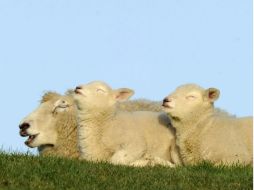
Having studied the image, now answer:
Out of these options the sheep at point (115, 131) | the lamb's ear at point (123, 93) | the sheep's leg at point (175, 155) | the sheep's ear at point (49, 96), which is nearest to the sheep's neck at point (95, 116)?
the sheep at point (115, 131)

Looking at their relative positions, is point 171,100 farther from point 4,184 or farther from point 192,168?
point 4,184

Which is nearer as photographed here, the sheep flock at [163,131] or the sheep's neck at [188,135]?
the sheep flock at [163,131]

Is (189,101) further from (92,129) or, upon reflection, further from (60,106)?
(60,106)

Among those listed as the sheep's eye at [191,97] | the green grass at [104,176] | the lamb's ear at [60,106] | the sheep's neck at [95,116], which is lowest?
the green grass at [104,176]

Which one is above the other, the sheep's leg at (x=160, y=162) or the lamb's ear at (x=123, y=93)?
the lamb's ear at (x=123, y=93)

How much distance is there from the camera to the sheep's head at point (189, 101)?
13.6 m

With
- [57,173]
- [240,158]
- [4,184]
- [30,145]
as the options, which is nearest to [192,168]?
[240,158]

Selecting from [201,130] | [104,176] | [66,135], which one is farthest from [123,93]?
[104,176]

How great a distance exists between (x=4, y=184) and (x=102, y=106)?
3.93m

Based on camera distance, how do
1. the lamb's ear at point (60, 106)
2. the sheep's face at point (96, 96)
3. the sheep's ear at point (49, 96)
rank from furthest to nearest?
1. the sheep's ear at point (49, 96)
2. the lamb's ear at point (60, 106)
3. the sheep's face at point (96, 96)

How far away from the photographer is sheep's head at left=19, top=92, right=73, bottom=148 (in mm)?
15258

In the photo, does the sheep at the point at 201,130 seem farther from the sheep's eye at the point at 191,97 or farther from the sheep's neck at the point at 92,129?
the sheep's neck at the point at 92,129

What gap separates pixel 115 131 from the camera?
13.7m

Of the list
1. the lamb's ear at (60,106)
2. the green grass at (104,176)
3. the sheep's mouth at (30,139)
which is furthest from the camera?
the lamb's ear at (60,106)
